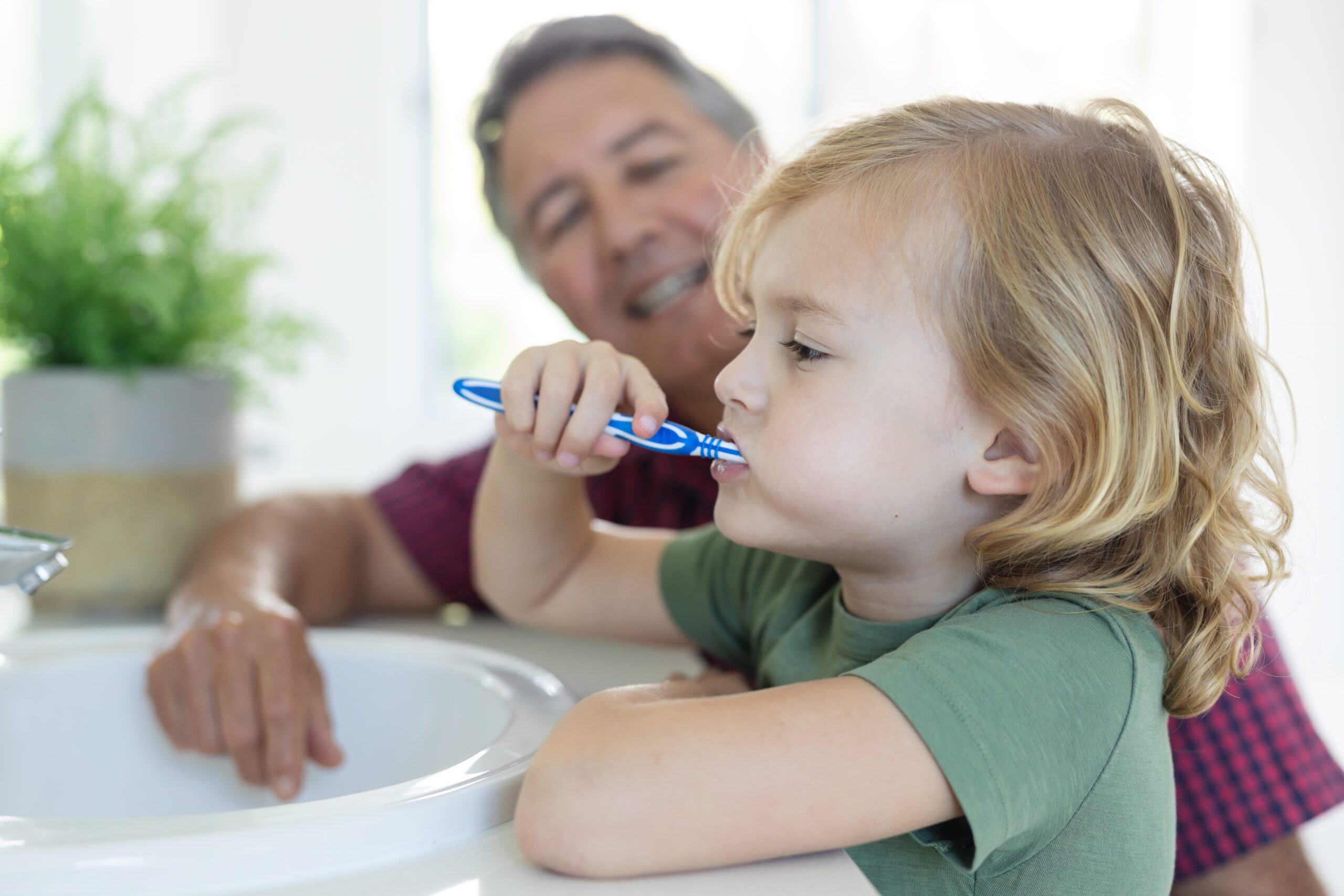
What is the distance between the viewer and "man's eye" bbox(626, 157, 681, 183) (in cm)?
123

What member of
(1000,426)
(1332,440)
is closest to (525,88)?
(1000,426)

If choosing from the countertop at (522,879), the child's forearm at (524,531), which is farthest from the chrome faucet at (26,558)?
the child's forearm at (524,531)

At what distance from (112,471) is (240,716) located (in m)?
0.35

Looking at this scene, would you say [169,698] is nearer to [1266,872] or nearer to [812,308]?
[812,308]

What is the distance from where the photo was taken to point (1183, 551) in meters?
0.58

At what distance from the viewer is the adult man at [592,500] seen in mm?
774

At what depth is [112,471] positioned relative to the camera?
98cm

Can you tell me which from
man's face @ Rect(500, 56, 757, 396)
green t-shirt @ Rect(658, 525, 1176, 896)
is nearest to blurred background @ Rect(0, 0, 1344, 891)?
man's face @ Rect(500, 56, 757, 396)

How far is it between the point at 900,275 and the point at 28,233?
800 millimetres

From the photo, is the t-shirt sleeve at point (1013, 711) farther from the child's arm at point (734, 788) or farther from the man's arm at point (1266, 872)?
the man's arm at point (1266, 872)

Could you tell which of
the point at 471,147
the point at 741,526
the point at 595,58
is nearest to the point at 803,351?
the point at 741,526

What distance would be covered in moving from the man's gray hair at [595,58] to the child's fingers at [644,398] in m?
0.69

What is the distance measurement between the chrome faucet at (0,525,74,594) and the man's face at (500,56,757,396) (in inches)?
29.7

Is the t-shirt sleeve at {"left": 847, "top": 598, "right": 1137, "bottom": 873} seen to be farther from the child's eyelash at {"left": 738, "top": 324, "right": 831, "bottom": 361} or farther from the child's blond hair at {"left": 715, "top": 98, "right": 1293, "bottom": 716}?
the child's eyelash at {"left": 738, "top": 324, "right": 831, "bottom": 361}
